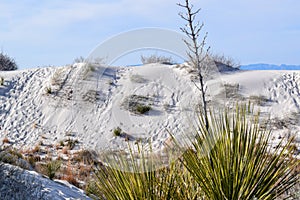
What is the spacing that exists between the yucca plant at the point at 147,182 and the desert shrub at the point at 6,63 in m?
21.5

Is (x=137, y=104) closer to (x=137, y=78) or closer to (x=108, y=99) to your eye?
(x=108, y=99)

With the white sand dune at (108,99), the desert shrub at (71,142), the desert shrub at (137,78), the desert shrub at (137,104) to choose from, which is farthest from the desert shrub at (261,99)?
the desert shrub at (71,142)

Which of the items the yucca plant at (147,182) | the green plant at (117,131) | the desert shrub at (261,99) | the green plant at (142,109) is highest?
the yucca plant at (147,182)

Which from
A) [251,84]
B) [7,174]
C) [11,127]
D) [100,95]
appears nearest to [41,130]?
[11,127]

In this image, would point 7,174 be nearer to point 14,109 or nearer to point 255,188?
point 255,188

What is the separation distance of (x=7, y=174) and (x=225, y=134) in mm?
4105

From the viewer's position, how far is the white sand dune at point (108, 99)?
1681cm

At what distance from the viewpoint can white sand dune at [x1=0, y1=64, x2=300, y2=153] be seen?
1681 centimetres

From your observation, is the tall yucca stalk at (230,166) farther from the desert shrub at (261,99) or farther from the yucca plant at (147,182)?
the desert shrub at (261,99)

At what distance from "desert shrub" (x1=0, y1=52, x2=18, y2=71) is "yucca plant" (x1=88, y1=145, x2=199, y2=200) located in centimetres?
2147

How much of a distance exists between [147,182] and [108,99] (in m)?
16.1

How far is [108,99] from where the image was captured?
1875cm

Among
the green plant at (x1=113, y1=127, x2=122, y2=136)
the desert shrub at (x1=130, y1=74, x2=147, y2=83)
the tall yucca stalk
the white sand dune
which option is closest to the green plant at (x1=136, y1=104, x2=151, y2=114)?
the white sand dune

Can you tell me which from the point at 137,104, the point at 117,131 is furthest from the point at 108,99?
the point at 117,131
